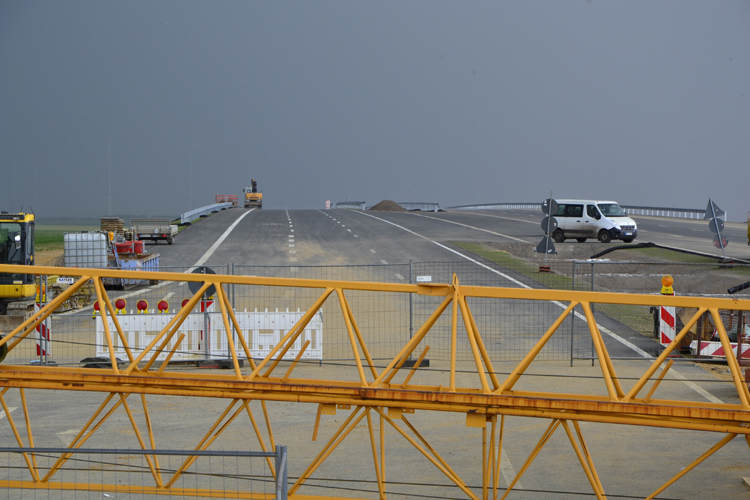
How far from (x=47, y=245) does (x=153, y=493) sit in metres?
44.6

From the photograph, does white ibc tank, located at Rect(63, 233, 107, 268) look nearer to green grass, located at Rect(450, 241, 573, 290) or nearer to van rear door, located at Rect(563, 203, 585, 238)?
green grass, located at Rect(450, 241, 573, 290)

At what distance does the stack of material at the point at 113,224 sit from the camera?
35.5m

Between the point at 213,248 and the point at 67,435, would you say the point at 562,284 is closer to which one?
the point at 67,435

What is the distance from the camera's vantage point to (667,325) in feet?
48.1

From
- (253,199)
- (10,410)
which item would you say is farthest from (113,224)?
(253,199)

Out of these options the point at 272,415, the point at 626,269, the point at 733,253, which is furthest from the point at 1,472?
the point at 733,253

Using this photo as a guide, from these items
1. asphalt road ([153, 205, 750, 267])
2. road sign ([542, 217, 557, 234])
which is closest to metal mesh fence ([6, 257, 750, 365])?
road sign ([542, 217, 557, 234])

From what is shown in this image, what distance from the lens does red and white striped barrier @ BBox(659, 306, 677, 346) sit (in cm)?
1448

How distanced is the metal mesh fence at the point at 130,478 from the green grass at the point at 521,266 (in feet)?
49.9

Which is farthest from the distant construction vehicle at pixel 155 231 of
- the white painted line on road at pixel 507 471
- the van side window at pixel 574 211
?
the white painted line on road at pixel 507 471

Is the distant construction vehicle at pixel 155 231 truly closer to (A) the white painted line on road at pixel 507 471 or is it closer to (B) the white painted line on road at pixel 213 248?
(B) the white painted line on road at pixel 213 248

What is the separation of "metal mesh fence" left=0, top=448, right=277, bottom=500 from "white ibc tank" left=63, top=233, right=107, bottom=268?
15.3 m

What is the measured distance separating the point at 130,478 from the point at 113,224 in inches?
1152

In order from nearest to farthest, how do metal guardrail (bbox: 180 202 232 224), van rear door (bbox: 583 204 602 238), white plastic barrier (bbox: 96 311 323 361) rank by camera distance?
white plastic barrier (bbox: 96 311 323 361), van rear door (bbox: 583 204 602 238), metal guardrail (bbox: 180 202 232 224)
